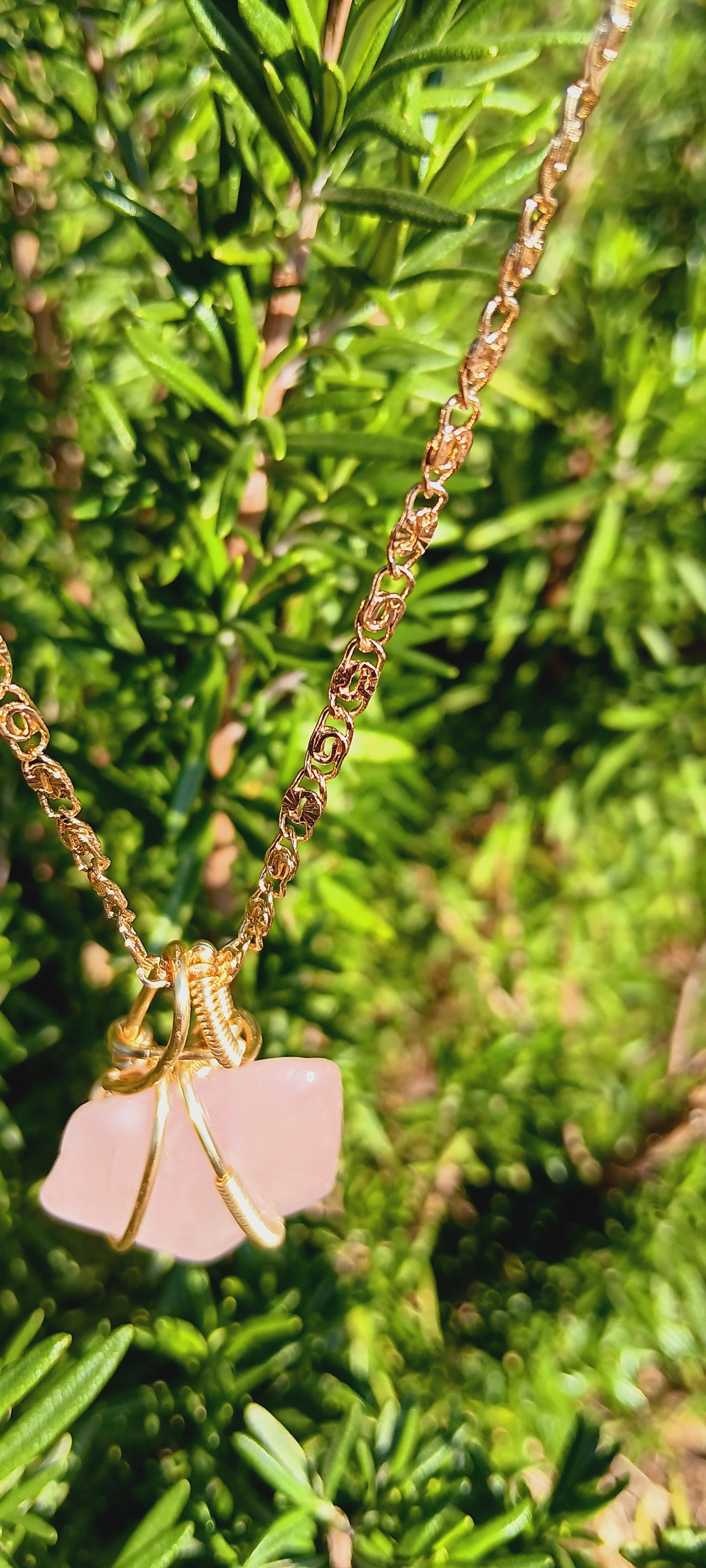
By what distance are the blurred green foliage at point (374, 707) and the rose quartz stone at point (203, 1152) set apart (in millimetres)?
84

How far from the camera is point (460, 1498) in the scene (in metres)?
0.54

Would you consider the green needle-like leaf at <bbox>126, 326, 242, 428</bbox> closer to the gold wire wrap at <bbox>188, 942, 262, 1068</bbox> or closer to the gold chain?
the gold chain

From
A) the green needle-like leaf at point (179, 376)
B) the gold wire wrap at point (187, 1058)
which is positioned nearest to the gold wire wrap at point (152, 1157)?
the gold wire wrap at point (187, 1058)

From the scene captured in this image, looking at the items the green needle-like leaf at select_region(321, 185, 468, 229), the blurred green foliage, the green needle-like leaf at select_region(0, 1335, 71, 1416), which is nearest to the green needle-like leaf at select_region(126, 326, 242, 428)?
the blurred green foliage

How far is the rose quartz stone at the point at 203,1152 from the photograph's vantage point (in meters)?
0.49

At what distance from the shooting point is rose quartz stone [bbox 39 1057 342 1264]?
19.2 inches

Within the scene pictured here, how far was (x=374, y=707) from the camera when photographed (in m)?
0.81

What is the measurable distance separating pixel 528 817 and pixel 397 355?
57 centimetres

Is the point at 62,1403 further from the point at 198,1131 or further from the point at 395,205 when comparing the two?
the point at 395,205

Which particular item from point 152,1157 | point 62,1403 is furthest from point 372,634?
point 62,1403

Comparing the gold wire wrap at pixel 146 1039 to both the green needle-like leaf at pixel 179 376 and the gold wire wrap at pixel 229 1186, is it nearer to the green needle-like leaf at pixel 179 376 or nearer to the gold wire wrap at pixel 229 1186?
the gold wire wrap at pixel 229 1186

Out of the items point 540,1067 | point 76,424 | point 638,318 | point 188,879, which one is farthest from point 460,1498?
point 638,318

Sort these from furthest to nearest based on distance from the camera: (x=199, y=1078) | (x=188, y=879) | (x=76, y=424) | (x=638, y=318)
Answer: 1. (x=638, y=318)
2. (x=76, y=424)
3. (x=188, y=879)
4. (x=199, y=1078)

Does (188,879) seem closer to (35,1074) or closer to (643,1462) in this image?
(35,1074)
